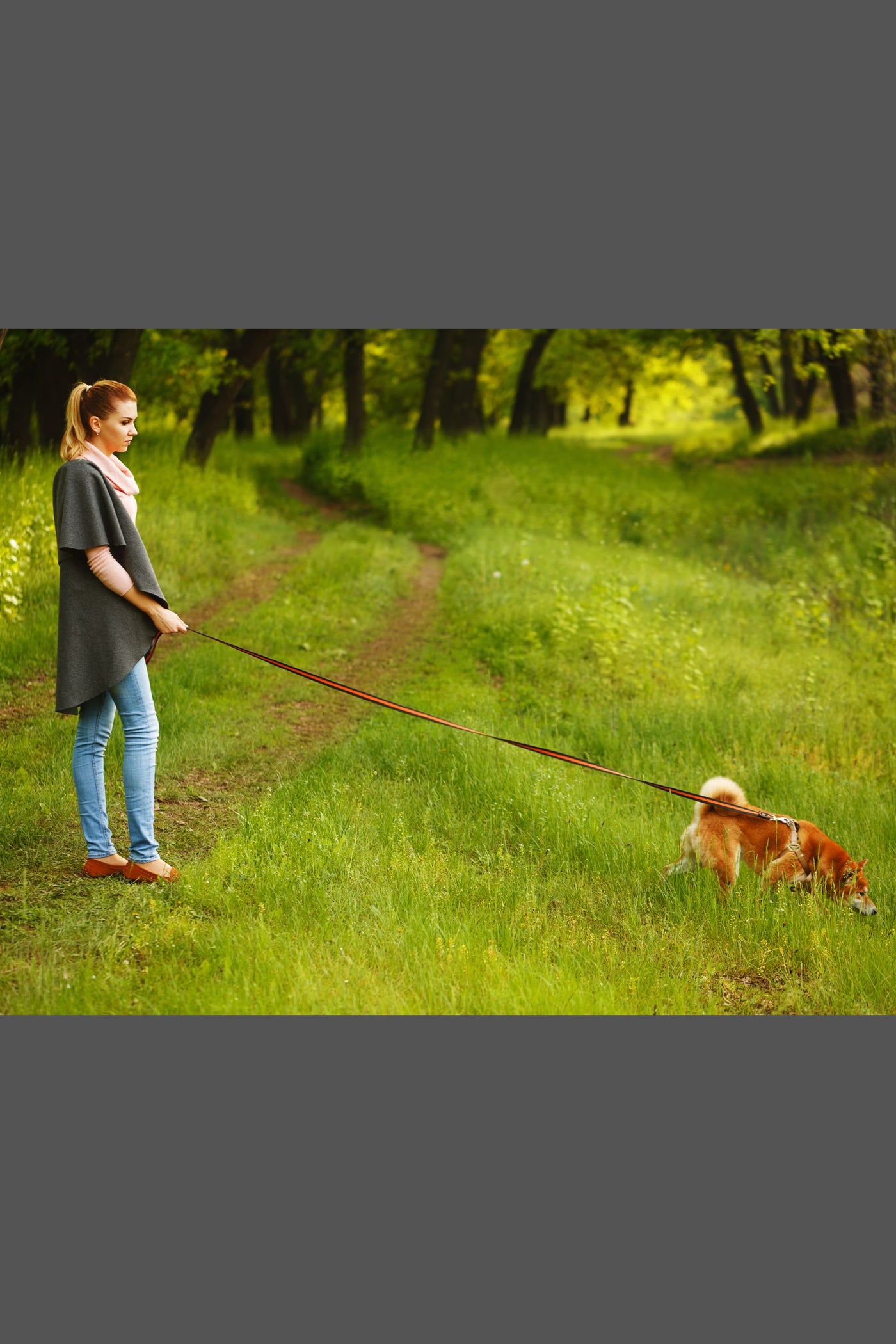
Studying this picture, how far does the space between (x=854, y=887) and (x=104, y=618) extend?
397cm

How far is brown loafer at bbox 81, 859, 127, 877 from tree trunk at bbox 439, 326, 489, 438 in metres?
21.8

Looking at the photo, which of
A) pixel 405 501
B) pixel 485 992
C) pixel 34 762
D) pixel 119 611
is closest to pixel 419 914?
pixel 485 992

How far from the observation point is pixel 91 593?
13.9ft

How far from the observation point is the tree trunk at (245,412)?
24.2m

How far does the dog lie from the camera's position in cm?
473

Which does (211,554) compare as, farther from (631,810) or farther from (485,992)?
(485,992)

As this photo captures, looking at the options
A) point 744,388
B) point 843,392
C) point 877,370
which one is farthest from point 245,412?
point 877,370

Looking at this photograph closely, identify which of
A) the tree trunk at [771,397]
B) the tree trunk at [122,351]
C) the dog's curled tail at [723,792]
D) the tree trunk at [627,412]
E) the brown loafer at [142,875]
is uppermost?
the tree trunk at [627,412]

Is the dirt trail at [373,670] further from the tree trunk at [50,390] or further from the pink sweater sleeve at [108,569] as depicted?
the tree trunk at [50,390]

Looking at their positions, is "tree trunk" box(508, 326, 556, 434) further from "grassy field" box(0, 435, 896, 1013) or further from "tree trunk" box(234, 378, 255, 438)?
"grassy field" box(0, 435, 896, 1013)

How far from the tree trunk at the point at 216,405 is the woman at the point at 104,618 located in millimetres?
12521

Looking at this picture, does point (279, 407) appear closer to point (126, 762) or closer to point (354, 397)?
point (354, 397)

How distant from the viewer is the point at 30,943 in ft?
12.7

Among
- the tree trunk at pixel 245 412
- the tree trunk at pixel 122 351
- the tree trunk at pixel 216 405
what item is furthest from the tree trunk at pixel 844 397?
the tree trunk at pixel 122 351
